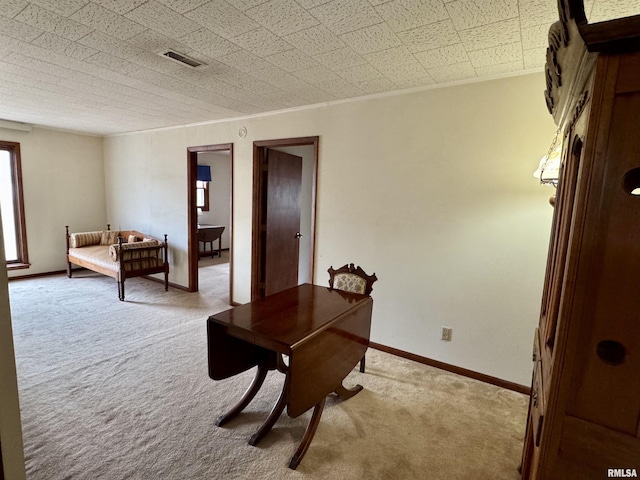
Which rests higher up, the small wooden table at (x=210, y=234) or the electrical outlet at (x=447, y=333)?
the small wooden table at (x=210, y=234)

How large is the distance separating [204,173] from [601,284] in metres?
7.31

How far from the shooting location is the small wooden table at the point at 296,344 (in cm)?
162

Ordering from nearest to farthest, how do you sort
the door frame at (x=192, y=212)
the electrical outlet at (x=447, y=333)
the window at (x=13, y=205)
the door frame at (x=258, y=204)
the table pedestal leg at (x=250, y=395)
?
1. the table pedestal leg at (x=250, y=395)
2. the electrical outlet at (x=447, y=333)
3. the door frame at (x=258, y=204)
4. the door frame at (x=192, y=212)
5. the window at (x=13, y=205)

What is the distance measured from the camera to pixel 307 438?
6.04ft

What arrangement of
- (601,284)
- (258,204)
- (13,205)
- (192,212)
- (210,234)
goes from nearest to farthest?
(601,284) → (258,204) → (192,212) → (13,205) → (210,234)

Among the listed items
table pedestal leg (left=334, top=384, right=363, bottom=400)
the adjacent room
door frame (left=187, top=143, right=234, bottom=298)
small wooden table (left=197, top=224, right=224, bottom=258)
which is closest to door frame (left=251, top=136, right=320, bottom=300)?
the adjacent room

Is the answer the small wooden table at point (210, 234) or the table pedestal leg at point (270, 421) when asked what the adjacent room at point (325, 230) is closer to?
the table pedestal leg at point (270, 421)

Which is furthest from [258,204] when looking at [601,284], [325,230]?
[601,284]

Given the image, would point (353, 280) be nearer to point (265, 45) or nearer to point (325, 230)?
point (325, 230)

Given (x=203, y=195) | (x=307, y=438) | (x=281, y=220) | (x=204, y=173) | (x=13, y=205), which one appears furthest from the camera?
(x=203, y=195)

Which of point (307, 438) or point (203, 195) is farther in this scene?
point (203, 195)

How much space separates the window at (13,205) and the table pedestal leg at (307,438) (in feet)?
17.8

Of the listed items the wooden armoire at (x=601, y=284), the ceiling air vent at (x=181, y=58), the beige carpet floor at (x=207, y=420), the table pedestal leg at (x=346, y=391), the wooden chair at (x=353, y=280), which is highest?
the ceiling air vent at (x=181, y=58)

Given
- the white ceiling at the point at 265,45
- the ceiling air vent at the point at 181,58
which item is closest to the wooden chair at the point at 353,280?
the white ceiling at the point at 265,45
